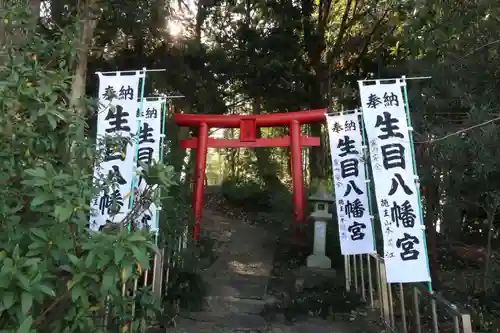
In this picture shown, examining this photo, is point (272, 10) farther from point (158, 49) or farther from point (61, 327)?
point (61, 327)

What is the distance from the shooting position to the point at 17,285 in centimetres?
170

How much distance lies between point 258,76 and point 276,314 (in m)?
7.75

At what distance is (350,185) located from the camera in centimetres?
681

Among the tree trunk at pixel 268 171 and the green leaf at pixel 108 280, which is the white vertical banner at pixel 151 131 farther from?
Result: the tree trunk at pixel 268 171

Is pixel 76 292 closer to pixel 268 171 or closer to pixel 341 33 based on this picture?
pixel 341 33

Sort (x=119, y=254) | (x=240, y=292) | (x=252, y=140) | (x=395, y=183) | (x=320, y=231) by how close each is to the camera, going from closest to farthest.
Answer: (x=119, y=254) → (x=395, y=183) → (x=240, y=292) → (x=320, y=231) → (x=252, y=140)

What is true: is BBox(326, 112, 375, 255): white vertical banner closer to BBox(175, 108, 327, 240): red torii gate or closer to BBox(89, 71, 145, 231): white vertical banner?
BBox(175, 108, 327, 240): red torii gate

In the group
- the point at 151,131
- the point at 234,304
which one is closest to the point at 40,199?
the point at 151,131

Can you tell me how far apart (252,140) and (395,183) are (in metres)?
4.78

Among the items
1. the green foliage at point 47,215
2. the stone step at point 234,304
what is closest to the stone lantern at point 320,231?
the stone step at point 234,304

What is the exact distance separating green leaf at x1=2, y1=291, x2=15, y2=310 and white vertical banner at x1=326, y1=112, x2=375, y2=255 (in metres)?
5.26

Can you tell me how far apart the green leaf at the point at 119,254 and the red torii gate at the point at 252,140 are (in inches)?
281

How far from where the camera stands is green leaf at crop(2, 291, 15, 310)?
1.65m

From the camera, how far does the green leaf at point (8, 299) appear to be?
165 centimetres
